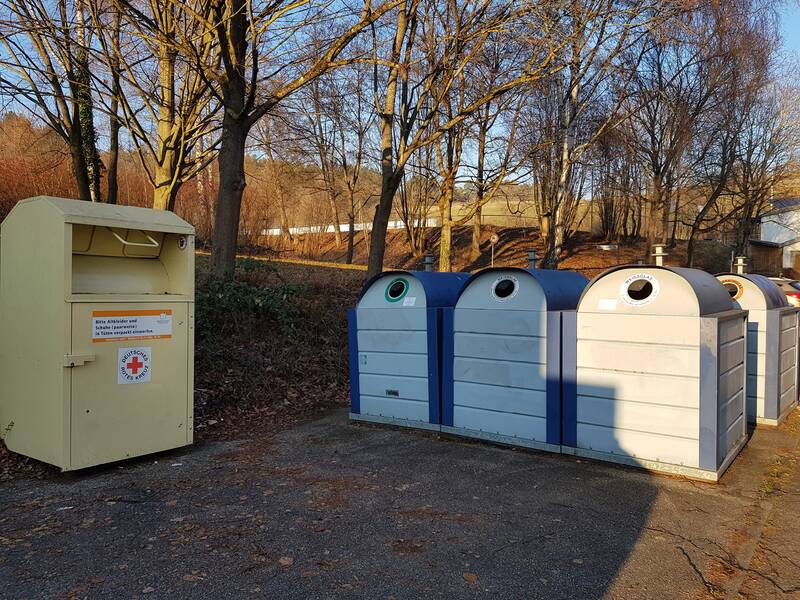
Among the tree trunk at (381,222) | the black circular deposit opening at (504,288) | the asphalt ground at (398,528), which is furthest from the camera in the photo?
the tree trunk at (381,222)

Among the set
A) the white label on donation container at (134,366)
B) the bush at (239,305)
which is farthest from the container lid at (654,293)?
the bush at (239,305)

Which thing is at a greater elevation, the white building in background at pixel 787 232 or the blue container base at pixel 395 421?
the white building in background at pixel 787 232

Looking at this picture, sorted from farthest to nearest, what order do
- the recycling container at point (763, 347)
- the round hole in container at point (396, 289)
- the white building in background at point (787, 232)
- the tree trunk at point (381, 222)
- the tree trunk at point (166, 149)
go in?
1. the white building in background at point (787, 232)
2. the tree trunk at point (381, 222)
3. the tree trunk at point (166, 149)
4. the recycling container at point (763, 347)
5. the round hole in container at point (396, 289)

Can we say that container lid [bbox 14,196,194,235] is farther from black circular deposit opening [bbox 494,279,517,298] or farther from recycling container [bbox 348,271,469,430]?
black circular deposit opening [bbox 494,279,517,298]

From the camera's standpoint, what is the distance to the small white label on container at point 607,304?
15.8ft

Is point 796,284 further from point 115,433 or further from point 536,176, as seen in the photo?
point 536,176

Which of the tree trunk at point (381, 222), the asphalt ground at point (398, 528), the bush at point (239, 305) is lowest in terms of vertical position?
the asphalt ground at point (398, 528)

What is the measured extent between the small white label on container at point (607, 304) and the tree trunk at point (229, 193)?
20.1 ft

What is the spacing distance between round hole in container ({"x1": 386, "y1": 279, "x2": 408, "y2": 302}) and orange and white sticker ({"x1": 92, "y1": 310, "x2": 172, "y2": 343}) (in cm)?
211

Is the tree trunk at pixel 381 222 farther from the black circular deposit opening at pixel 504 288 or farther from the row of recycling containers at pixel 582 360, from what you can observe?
the black circular deposit opening at pixel 504 288

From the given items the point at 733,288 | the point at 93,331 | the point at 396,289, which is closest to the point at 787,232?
the point at 733,288

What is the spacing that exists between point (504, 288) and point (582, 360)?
98 cm

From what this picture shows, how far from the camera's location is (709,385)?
173 inches

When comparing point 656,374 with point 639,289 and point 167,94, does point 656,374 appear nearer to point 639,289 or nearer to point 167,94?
point 639,289
